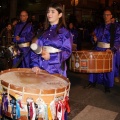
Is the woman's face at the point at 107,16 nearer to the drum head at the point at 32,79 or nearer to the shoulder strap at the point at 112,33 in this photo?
the shoulder strap at the point at 112,33

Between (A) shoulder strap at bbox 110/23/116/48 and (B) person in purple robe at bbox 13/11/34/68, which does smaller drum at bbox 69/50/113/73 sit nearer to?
(A) shoulder strap at bbox 110/23/116/48

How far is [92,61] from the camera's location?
183 inches

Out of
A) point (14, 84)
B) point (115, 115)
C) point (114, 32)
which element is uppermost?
point (114, 32)

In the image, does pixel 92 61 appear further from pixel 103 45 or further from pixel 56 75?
pixel 56 75

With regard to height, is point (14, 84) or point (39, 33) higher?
point (39, 33)

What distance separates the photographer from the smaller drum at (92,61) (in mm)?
4648

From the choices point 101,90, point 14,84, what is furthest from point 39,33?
point 101,90

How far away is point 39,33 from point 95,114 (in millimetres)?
1916

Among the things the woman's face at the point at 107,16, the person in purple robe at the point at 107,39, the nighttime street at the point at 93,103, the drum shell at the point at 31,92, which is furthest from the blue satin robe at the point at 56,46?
the woman's face at the point at 107,16

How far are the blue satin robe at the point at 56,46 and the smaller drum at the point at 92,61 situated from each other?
1.65 m

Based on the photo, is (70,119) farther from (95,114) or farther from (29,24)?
(29,24)

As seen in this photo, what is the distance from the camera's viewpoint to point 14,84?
7.47 ft

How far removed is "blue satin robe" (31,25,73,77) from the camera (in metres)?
2.97

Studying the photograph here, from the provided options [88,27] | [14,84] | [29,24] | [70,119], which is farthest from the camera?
[88,27]
